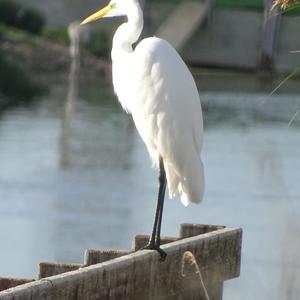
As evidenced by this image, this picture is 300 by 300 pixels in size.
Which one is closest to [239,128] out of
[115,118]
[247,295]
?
[115,118]

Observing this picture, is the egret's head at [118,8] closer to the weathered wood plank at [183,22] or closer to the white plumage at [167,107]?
the white plumage at [167,107]

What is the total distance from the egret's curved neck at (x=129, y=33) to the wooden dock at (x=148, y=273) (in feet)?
3.07

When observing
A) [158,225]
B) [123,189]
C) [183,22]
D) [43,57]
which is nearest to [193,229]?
[158,225]

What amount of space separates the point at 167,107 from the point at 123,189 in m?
6.95

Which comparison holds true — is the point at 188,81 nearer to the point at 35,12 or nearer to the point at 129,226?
the point at 129,226

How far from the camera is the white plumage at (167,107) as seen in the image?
238 inches

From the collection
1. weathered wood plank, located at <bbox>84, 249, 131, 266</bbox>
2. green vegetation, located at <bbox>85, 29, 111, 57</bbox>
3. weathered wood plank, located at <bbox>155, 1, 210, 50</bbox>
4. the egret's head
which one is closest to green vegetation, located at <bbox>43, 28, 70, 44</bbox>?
green vegetation, located at <bbox>85, 29, 111, 57</bbox>

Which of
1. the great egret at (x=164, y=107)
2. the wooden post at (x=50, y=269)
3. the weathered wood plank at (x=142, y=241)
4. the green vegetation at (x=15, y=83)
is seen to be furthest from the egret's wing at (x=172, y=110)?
the green vegetation at (x=15, y=83)

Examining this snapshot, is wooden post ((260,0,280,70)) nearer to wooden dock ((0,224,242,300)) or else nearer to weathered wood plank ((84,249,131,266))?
wooden dock ((0,224,242,300))

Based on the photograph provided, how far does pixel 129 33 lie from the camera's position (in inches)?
252

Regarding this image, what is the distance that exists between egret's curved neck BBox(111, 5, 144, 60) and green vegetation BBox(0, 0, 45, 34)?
79.6ft

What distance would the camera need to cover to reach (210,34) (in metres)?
32.8

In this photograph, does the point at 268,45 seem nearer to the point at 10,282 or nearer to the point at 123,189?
the point at 123,189

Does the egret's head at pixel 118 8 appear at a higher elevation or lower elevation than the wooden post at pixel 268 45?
lower
